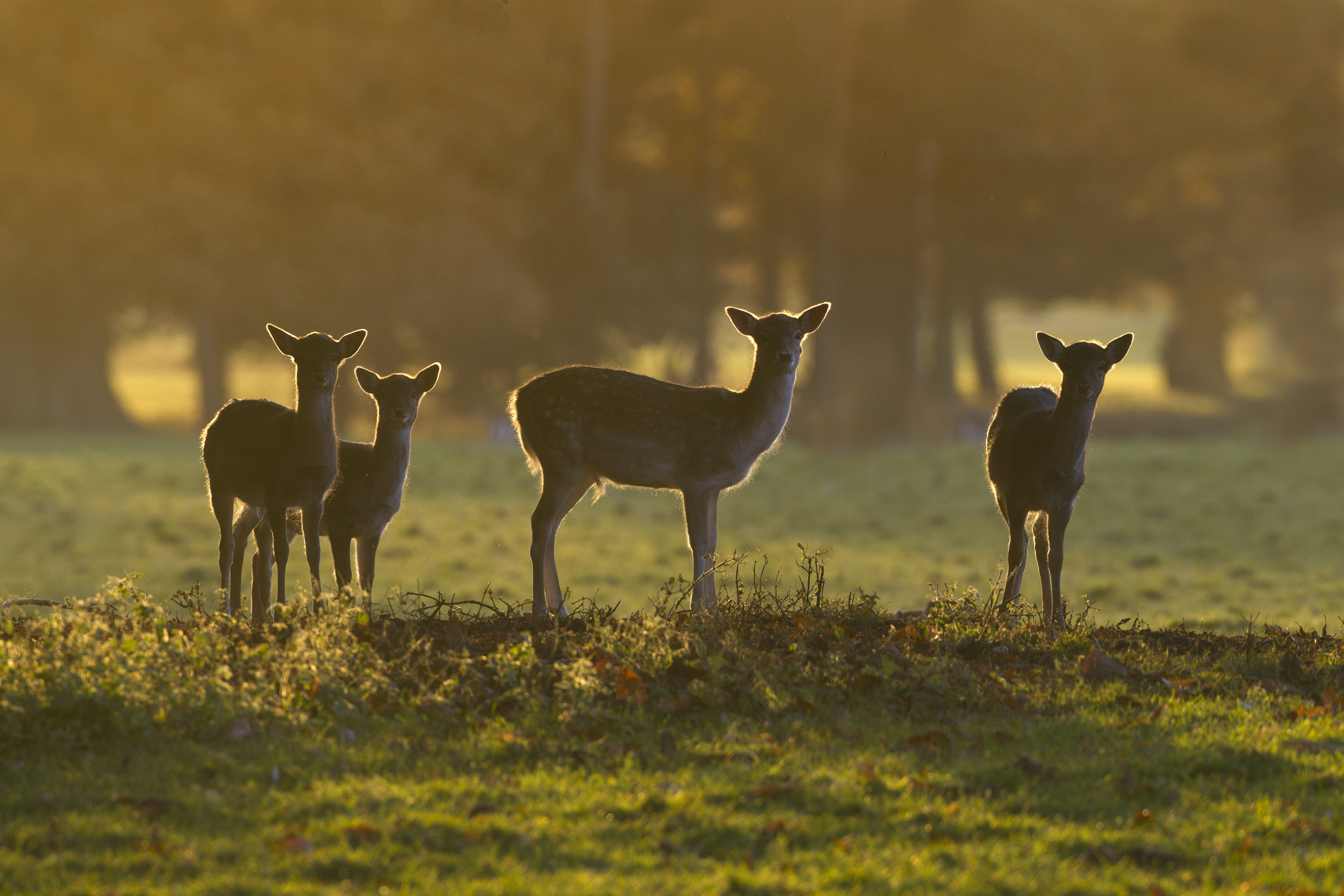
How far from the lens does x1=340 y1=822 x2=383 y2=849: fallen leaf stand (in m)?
6.60

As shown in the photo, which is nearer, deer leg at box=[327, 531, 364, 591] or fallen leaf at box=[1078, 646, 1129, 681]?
fallen leaf at box=[1078, 646, 1129, 681]

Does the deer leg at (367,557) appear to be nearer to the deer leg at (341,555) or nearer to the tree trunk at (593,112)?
the deer leg at (341,555)

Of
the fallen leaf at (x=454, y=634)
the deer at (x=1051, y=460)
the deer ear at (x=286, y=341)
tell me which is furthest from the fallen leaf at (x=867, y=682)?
the deer ear at (x=286, y=341)

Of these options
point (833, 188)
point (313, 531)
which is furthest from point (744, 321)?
point (833, 188)

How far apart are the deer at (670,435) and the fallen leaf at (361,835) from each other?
3.64 meters

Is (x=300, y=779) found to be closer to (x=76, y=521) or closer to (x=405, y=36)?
(x=76, y=521)

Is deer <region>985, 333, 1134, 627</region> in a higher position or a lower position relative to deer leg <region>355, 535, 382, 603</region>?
higher

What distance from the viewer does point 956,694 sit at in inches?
347

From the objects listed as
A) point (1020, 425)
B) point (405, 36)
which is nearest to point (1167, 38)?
point (405, 36)

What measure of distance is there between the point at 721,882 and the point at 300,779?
7.90 feet

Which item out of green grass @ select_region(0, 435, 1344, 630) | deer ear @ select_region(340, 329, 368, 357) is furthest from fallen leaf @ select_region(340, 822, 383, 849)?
green grass @ select_region(0, 435, 1344, 630)

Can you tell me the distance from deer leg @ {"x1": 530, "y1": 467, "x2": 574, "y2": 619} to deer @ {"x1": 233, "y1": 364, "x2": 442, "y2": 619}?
3.18ft

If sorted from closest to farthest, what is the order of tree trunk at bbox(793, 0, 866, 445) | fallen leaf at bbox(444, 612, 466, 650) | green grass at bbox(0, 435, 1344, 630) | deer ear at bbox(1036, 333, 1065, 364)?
1. fallen leaf at bbox(444, 612, 466, 650)
2. deer ear at bbox(1036, 333, 1065, 364)
3. green grass at bbox(0, 435, 1344, 630)
4. tree trunk at bbox(793, 0, 866, 445)

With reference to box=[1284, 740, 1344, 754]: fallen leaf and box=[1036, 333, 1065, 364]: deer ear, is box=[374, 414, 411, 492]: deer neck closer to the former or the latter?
box=[1036, 333, 1065, 364]: deer ear
